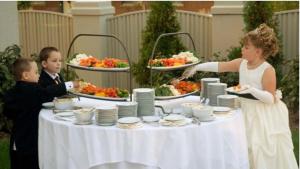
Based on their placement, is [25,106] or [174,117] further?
[25,106]

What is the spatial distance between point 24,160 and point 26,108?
0.45 metres

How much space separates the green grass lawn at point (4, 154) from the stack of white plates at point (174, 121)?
2746mm

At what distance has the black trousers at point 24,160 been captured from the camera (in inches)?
186

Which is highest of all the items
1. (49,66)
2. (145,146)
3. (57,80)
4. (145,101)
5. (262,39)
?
(262,39)

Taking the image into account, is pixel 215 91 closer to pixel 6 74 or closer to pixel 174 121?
pixel 174 121

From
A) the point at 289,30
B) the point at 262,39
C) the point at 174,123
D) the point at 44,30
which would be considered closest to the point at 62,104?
the point at 174,123

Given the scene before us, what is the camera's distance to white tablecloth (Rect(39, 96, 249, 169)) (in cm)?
412

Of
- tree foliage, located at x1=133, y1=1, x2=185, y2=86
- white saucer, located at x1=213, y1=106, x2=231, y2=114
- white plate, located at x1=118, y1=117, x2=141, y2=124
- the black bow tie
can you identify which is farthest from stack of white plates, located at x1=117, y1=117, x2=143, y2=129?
tree foliage, located at x1=133, y1=1, x2=185, y2=86

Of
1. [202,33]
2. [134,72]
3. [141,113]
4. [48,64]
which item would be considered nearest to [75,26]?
[134,72]

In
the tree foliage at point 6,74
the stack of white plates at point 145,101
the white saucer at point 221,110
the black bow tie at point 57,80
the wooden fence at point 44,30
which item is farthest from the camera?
the wooden fence at point 44,30

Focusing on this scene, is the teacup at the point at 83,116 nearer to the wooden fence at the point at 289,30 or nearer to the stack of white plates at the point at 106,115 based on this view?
the stack of white plates at the point at 106,115

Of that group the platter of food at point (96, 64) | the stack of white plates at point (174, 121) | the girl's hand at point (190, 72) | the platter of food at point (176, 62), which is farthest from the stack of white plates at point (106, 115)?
the girl's hand at point (190, 72)

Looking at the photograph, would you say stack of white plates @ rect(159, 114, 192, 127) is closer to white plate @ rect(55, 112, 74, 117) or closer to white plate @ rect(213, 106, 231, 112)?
white plate @ rect(213, 106, 231, 112)

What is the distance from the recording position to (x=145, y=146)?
162 inches
